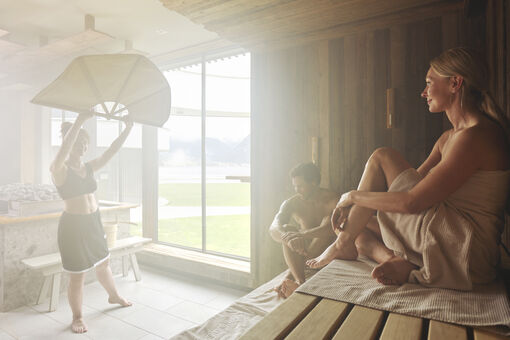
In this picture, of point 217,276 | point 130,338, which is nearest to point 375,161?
point 130,338

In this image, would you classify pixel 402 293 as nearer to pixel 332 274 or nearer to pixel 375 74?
pixel 332 274

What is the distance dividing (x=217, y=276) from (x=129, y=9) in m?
2.95

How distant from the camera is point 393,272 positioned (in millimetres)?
1268

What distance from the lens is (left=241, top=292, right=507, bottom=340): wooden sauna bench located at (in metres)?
0.89

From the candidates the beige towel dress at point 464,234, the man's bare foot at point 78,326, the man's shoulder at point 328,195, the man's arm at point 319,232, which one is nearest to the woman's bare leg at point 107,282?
the man's bare foot at point 78,326

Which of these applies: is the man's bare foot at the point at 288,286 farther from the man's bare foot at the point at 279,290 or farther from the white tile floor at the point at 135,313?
the white tile floor at the point at 135,313

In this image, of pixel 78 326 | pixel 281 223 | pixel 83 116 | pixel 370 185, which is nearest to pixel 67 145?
pixel 83 116

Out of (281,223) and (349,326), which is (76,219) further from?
(349,326)

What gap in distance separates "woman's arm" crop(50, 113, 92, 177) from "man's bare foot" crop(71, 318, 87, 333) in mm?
1270

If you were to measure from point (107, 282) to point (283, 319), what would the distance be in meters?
2.67

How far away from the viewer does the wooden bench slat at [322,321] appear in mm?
903

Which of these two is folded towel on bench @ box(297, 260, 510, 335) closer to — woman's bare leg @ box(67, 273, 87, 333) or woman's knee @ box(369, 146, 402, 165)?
woman's knee @ box(369, 146, 402, 165)

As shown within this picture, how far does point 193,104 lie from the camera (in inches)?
775

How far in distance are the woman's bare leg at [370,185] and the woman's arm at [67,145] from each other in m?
2.17
